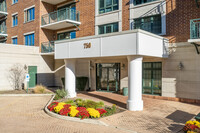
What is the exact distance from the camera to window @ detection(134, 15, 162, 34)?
14.7 metres

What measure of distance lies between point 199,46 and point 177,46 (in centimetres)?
145

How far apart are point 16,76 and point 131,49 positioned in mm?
14311

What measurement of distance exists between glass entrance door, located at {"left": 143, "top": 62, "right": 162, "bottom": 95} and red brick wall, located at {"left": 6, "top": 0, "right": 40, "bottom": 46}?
13582 millimetres

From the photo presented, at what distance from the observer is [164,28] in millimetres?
14188

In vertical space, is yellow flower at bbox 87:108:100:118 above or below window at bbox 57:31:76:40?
below

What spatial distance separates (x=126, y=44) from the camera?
1094 centimetres

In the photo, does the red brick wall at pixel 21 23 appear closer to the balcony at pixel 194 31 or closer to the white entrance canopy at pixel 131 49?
the white entrance canopy at pixel 131 49

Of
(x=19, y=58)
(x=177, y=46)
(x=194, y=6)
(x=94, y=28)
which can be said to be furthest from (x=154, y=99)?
(x=19, y=58)

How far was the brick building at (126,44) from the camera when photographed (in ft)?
38.1

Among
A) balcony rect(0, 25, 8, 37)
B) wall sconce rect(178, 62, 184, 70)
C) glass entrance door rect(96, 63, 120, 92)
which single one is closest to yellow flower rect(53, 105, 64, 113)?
glass entrance door rect(96, 63, 120, 92)

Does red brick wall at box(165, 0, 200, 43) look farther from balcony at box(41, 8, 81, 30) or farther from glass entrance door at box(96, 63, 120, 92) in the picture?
balcony at box(41, 8, 81, 30)

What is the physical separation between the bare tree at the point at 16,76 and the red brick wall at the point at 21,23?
3801 millimetres

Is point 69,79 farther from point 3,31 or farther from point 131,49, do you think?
point 3,31

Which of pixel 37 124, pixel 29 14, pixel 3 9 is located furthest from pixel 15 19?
pixel 37 124
